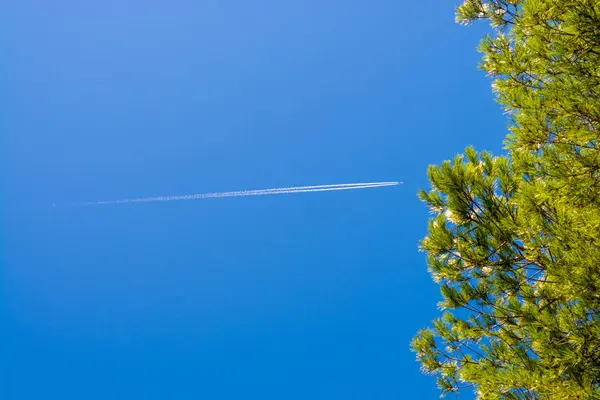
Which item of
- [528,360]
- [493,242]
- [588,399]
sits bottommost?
[588,399]

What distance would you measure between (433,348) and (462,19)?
3691 mm

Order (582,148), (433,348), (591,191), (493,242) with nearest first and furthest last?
(591,191), (582,148), (493,242), (433,348)

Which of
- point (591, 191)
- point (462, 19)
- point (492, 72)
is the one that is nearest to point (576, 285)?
point (591, 191)

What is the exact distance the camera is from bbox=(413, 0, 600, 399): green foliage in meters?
4.20

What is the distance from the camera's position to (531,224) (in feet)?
15.0

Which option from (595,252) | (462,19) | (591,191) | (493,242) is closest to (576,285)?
(595,252)

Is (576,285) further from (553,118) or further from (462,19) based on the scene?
(462,19)

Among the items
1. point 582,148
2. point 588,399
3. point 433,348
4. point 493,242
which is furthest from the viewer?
point 433,348

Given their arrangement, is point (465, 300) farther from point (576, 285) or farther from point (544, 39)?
point (544, 39)

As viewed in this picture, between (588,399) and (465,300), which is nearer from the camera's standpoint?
(588,399)

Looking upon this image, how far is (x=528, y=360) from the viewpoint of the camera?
470cm

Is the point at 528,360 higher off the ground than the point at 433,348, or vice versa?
the point at 433,348

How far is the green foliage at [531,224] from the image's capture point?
420 cm

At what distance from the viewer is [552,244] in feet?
14.5
